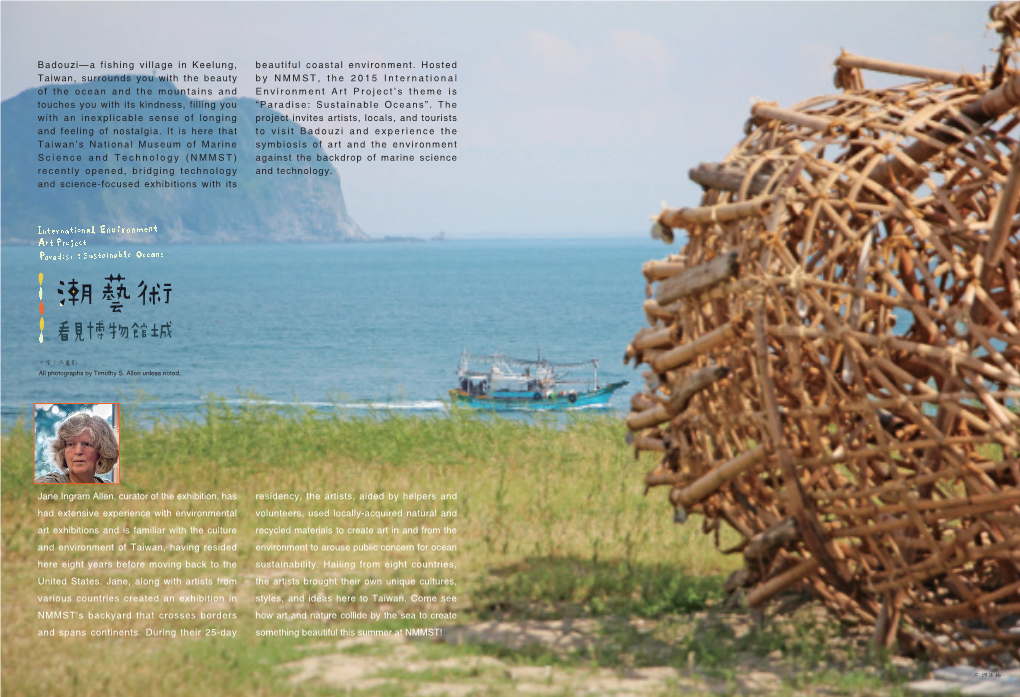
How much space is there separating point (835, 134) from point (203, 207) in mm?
188662

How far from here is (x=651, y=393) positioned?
20.8 ft

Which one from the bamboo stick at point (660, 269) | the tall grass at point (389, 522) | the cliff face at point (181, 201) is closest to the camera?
the tall grass at point (389, 522)

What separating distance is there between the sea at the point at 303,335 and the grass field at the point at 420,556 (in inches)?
829

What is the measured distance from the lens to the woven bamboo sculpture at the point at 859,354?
4.78 m

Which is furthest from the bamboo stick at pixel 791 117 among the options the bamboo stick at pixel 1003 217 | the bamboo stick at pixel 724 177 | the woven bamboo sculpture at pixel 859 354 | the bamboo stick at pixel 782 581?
the bamboo stick at pixel 782 581

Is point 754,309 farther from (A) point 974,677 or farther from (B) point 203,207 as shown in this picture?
(B) point 203,207

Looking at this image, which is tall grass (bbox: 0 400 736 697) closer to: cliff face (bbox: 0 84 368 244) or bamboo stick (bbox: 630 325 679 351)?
bamboo stick (bbox: 630 325 679 351)

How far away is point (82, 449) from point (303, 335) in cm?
7704

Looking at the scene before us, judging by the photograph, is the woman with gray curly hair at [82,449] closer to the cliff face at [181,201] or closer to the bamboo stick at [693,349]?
the bamboo stick at [693,349]

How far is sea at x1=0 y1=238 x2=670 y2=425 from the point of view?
61.7 m

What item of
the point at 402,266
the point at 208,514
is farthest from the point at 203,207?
the point at 208,514

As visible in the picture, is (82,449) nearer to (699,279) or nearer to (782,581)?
(699,279)

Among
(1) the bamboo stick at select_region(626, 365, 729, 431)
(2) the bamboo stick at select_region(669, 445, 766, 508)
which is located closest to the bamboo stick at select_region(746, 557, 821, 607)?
(2) the bamboo stick at select_region(669, 445, 766, 508)

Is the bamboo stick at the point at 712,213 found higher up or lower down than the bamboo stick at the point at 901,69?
lower down
